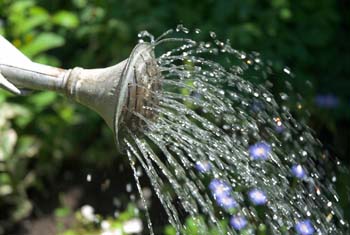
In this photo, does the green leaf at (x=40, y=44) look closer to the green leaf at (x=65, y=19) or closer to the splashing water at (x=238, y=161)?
the green leaf at (x=65, y=19)

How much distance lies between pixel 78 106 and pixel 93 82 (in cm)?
171

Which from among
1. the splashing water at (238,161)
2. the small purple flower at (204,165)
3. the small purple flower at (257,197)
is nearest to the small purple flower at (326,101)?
the splashing water at (238,161)

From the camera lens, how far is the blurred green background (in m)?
3.59

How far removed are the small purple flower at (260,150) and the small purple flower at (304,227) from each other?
0.76ft

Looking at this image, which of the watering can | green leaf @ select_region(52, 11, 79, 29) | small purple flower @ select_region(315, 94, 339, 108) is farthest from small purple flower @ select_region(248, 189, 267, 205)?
small purple flower @ select_region(315, 94, 339, 108)

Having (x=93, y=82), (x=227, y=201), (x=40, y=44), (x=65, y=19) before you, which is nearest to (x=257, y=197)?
(x=227, y=201)

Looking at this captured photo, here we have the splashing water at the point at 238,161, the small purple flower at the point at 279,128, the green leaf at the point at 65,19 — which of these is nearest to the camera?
the splashing water at the point at 238,161

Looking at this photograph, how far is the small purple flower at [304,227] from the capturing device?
2.83 m

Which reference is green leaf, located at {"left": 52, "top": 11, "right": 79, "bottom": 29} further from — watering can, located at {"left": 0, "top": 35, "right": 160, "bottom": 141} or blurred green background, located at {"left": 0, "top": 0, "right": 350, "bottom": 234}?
watering can, located at {"left": 0, "top": 35, "right": 160, "bottom": 141}

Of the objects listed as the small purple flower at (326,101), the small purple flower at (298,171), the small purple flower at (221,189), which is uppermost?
the small purple flower at (298,171)

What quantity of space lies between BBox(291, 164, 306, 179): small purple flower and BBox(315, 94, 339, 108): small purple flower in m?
1.16

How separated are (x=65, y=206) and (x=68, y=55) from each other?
0.69 m

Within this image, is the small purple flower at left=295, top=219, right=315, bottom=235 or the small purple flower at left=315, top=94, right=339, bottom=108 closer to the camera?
the small purple flower at left=295, top=219, right=315, bottom=235

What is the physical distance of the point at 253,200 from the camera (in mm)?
2936
